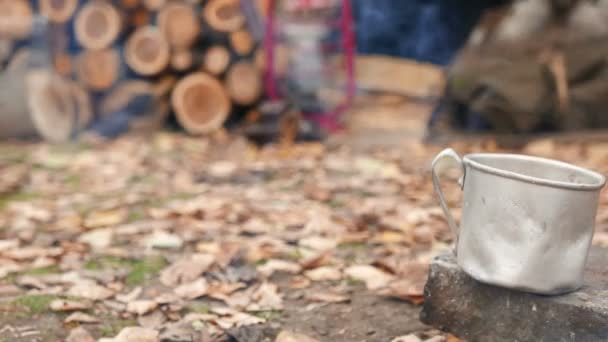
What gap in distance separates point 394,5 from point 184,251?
5.55 meters

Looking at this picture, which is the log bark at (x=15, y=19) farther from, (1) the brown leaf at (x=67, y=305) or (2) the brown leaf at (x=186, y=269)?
(1) the brown leaf at (x=67, y=305)

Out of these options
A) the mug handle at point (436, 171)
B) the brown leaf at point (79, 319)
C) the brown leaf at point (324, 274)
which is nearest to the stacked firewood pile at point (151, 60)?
the brown leaf at point (324, 274)

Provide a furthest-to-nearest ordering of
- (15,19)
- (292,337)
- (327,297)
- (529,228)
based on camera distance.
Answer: (15,19), (327,297), (292,337), (529,228)

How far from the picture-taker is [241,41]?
16.2 ft

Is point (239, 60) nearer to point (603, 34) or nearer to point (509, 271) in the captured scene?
point (603, 34)

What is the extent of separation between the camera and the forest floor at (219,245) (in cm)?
157

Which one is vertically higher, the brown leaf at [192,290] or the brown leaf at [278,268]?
the brown leaf at [278,268]

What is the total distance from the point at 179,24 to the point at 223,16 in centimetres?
35

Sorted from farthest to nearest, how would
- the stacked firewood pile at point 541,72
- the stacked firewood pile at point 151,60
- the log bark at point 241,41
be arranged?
the log bark at point 241,41 → the stacked firewood pile at point 151,60 → the stacked firewood pile at point 541,72

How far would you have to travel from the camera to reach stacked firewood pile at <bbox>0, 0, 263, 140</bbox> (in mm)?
4828


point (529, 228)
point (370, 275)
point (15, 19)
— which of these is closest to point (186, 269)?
point (370, 275)

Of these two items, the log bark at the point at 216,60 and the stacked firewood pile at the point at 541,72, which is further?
the log bark at the point at 216,60

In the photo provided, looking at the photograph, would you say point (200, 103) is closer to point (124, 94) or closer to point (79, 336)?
point (124, 94)

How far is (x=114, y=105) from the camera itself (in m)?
4.98
